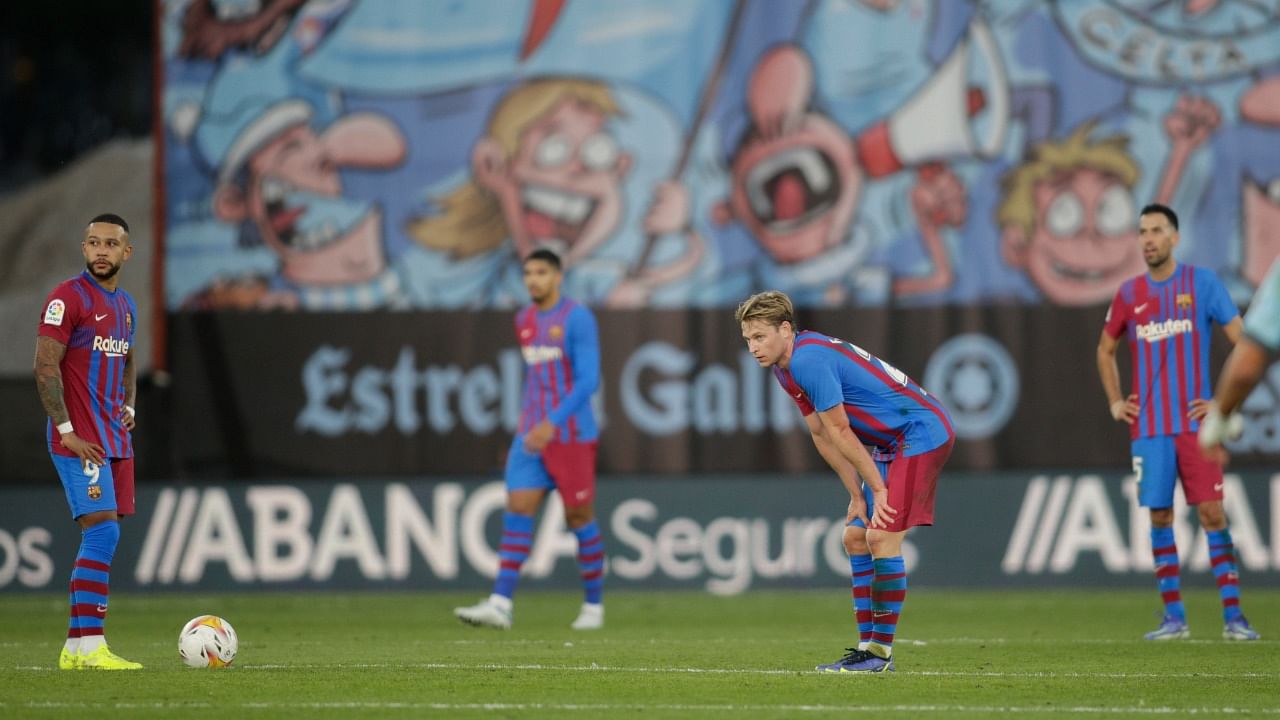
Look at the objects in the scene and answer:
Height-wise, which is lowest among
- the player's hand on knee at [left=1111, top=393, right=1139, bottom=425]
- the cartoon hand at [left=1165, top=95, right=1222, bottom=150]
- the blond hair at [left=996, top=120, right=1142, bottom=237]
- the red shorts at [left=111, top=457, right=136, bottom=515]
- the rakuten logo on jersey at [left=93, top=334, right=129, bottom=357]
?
the red shorts at [left=111, top=457, right=136, bottom=515]

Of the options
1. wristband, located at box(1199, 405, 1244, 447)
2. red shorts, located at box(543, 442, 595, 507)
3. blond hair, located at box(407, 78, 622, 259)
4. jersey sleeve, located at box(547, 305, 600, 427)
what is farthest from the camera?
blond hair, located at box(407, 78, 622, 259)

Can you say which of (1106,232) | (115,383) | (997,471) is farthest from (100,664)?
(1106,232)

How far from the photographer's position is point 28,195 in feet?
58.2

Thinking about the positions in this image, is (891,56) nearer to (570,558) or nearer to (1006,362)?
(1006,362)

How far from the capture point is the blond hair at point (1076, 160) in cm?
1497

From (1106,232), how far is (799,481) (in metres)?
3.26

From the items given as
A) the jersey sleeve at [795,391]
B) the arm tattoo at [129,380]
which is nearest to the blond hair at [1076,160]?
the jersey sleeve at [795,391]

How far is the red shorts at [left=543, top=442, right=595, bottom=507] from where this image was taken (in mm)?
11469

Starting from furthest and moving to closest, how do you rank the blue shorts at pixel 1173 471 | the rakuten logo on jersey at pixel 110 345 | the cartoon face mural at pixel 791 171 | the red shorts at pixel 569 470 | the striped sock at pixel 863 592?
the cartoon face mural at pixel 791 171 → the red shorts at pixel 569 470 → the blue shorts at pixel 1173 471 → the rakuten logo on jersey at pixel 110 345 → the striped sock at pixel 863 592

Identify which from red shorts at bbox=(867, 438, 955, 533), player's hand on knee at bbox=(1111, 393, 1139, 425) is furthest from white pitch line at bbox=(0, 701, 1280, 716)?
player's hand on knee at bbox=(1111, 393, 1139, 425)

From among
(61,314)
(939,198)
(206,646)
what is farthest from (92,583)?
(939,198)

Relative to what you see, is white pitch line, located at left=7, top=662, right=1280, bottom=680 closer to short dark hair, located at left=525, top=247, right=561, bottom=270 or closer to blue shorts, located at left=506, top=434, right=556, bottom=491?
blue shorts, located at left=506, top=434, right=556, bottom=491

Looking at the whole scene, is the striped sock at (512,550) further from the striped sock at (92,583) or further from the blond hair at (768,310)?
the blond hair at (768,310)

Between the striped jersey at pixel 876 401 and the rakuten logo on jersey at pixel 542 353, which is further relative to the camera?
the rakuten logo on jersey at pixel 542 353
